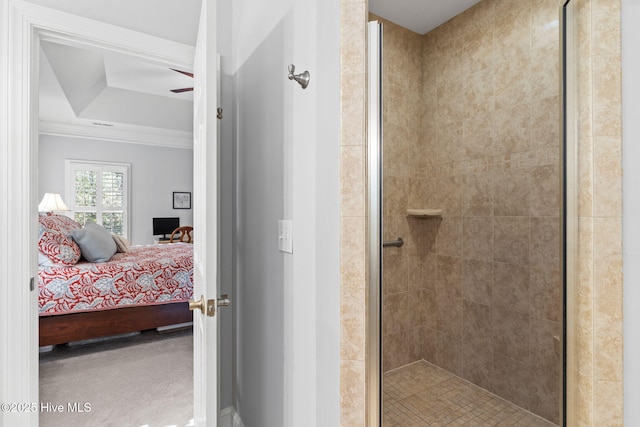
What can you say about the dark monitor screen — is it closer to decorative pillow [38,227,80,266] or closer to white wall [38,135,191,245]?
white wall [38,135,191,245]

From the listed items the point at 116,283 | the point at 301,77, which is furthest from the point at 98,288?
the point at 301,77

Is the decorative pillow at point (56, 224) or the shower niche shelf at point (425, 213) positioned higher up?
the shower niche shelf at point (425, 213)

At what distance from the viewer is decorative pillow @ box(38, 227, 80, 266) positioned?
9.20ft

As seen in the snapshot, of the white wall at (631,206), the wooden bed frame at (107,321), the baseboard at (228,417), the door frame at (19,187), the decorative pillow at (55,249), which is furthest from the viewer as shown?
the decorative pillow at (55,249)

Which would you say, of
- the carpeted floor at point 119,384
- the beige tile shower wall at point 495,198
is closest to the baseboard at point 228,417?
the carpeted floor at point 119,384

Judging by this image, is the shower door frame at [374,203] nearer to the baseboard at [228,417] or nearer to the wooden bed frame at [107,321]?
the baseboard at [228,417]

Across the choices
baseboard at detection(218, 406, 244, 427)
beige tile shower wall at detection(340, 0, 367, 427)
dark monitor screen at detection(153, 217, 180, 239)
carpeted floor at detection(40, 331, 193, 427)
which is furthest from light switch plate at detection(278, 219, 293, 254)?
dark monitor screen at detection(153, 217, 180, 239)

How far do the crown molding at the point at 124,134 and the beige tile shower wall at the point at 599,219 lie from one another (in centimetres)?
653

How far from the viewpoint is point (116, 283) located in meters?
2.98

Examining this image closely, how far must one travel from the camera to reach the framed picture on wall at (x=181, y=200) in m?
6.55

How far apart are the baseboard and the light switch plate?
→ 1176 mm

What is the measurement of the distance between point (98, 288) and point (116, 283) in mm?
143

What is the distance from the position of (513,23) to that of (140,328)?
11.8ft

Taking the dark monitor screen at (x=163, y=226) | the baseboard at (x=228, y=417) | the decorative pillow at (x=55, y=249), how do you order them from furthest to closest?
the dark monitor screen at (x=163, y=226) → the decorative pillow at (x=55, y=249) → the baseboard at (x=228, y=417)
